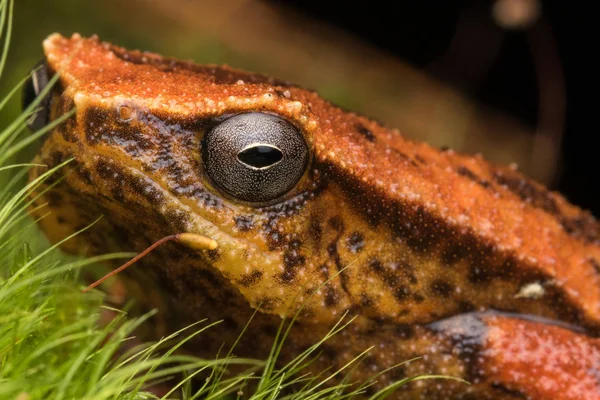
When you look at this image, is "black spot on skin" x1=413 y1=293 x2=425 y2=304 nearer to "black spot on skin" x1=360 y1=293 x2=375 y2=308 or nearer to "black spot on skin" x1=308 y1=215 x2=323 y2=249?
"black spot on skin" x1=360 y1=293 x2=375 y2=308

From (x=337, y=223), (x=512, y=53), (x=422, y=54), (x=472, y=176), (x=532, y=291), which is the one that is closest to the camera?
(x=337, y=223)

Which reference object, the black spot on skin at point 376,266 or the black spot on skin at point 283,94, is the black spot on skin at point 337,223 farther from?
the black spot on skin at point 283,94

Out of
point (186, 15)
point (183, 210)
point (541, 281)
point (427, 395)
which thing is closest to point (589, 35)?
point (186, 15)

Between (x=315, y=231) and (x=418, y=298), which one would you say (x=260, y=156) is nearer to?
(x=315, y=231)

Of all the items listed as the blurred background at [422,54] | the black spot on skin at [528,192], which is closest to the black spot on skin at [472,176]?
the black spot on skin at [528,192]

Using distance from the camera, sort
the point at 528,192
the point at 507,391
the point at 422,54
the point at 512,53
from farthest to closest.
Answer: the point at 422,54 → the point at 512,53 → the point at 528,192 → the point at 507,391

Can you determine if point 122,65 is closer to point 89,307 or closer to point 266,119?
point 266,119

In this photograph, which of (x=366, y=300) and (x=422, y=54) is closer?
(x=366, y=300)

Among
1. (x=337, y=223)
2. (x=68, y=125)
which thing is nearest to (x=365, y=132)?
(x=337, y=223)
